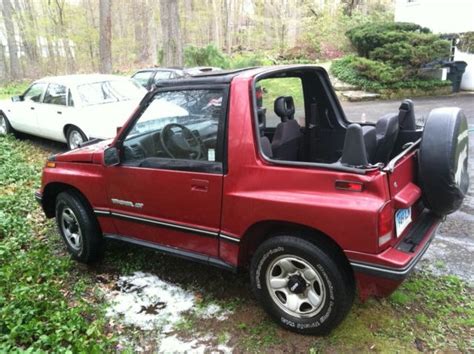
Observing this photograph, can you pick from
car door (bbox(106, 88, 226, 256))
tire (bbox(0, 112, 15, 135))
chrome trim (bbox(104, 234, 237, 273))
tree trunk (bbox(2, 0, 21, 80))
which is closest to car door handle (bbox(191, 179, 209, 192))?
car door (bbox(106, 88, 226, 256))

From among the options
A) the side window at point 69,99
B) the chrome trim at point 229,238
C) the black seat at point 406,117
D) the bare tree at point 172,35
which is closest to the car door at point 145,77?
the bare tree at point 172,35

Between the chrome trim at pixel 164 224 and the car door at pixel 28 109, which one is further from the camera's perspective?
the car door at pixel 28 109

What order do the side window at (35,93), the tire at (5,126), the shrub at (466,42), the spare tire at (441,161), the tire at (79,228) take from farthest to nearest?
the shrub at (466,42) → the tire at (5,126) → the side window at (35,93) → the tire at (79,228) → the spare tire at (441,161)

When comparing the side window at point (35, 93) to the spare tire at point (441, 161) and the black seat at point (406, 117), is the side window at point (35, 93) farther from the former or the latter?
the spare tire at point (441, 161)

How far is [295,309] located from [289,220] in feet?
2.33

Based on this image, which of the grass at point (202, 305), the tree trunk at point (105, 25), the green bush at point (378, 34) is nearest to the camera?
the grass at point (202, 305)

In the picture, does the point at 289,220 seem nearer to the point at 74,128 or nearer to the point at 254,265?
the point at 254,265

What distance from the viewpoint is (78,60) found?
33.1 m

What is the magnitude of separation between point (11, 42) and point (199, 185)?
3365 centimetres

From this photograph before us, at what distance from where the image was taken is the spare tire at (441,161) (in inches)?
107

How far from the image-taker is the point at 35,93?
9.02 metres

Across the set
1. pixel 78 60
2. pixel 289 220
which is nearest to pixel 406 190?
pixel 289 220

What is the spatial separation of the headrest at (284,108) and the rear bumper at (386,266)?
5.03 ft

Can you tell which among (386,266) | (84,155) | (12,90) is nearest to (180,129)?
(84,155)
